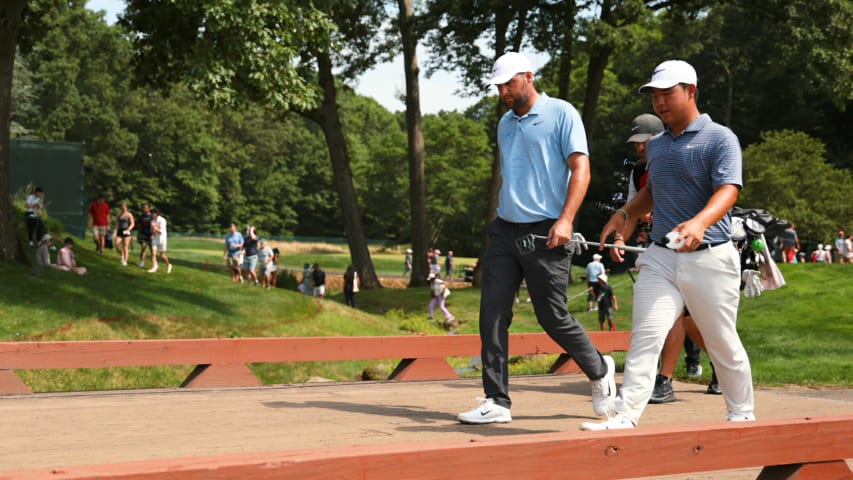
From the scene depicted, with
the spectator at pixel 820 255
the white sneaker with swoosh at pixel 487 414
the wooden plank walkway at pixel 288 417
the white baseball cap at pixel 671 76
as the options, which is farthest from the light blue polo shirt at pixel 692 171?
the spectator at pixel 820 255

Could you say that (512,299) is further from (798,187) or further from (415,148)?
(798,187)

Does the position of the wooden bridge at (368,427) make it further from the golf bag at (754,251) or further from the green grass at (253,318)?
the green grass at (253,318)

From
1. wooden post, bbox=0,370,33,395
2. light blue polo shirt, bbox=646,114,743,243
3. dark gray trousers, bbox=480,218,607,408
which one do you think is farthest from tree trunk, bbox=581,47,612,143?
light blue polo shirt, bbox=646,114,743,243

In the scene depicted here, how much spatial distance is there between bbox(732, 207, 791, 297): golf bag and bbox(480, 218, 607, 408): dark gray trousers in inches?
57.7

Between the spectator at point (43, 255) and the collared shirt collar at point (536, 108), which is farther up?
the collared shirt collar at point (536, 108)

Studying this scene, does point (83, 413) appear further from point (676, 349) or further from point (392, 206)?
point (392, 206)

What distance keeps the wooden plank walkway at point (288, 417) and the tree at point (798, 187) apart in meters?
44.4

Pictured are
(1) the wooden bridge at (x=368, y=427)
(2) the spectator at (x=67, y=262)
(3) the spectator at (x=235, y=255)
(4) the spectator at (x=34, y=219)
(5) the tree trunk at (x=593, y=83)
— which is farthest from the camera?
(5) the tree trunk at (x=593, y=83)

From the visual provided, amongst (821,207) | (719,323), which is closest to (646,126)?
(719,323)

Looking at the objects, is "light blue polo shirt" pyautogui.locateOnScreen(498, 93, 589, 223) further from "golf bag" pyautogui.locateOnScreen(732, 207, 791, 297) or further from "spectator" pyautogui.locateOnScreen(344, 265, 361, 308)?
"spectator" pyautogui.locateOnScreen(344, 265, 361, 308)

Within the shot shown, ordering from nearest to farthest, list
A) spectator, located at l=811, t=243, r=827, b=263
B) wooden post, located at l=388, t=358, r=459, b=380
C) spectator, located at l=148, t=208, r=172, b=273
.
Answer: wooden post, located at l=388, t=358, r=459, b=380
spectator, located at l=148, t=208, r=172, b=273
spectator, located at l=811, t=243, r=827, b=263

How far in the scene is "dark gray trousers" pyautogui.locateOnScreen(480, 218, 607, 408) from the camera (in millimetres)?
6527

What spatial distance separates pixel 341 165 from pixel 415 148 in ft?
13.9

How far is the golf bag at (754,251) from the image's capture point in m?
7.50
